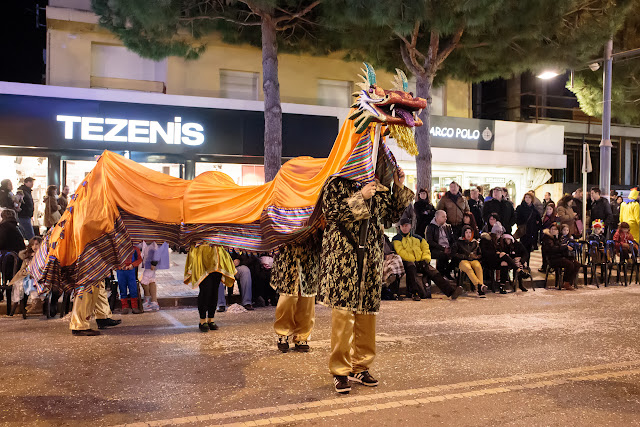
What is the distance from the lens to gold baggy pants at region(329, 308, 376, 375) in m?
5.51

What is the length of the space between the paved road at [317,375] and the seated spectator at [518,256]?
355cm

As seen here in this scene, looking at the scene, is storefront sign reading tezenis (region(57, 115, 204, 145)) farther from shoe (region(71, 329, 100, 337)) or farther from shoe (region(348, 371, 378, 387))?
shoe (region(348, 371, 378, 387))

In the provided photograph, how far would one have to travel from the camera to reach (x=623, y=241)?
47.8 ft

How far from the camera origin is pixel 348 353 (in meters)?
5.56

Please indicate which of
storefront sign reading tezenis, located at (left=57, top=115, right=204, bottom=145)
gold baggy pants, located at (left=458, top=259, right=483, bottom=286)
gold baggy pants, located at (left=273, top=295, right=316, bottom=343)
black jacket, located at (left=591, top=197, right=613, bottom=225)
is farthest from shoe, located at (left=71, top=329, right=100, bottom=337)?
black jacket, located at (left=591, top=197, right=613, bottom=225)

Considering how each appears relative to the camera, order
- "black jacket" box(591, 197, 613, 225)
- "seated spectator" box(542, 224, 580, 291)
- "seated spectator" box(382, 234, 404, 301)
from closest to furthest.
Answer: "seated spectator" box(382, 234, 404, 301), "seated spectator" box(542, 224, 580, 291), "black jacket" box(591, 197, 613, 225)

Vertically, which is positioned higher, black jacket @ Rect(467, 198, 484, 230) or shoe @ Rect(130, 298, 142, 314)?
black jacket @ Rect(467, 198, 484, 230)

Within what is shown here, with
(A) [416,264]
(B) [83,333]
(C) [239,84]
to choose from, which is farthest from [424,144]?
(B) [83,333]

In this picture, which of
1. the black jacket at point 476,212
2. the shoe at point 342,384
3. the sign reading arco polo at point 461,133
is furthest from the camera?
the sign reading arco polo at point 461,133

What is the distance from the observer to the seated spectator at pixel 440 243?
12484 mm

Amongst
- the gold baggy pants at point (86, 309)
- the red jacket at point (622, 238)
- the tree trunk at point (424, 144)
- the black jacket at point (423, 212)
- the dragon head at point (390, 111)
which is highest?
the tree trunk at point (424, 144)

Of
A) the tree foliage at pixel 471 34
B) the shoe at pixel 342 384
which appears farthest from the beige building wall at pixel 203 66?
the shoe at pixel 342 384

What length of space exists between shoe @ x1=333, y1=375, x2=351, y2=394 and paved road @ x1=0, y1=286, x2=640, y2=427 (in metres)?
0.07

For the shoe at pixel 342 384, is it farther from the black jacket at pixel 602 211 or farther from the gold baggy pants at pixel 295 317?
the black jacket at pixel 602 211
